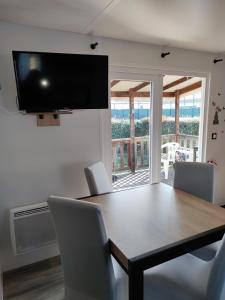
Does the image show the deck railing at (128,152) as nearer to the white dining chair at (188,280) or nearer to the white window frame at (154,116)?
the white window frame at (154,116)

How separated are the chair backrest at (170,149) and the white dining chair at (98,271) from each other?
1790 mm

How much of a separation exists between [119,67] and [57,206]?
1.79 m

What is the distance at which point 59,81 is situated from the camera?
189cm

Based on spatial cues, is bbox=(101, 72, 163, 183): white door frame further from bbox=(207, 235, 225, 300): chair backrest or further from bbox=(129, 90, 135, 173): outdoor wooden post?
bbox=(207, 235, 225, 300): chair backrest

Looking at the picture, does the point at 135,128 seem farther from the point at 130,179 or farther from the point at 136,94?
the point at 130,179

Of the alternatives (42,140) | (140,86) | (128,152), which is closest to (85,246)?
(42,140)

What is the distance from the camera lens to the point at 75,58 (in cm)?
190

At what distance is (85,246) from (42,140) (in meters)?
1.25

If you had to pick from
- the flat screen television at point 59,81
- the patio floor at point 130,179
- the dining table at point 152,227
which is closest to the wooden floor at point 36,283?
the dining table at point 152,227

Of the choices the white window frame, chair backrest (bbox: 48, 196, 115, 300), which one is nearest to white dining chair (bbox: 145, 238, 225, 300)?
chair backrest (bbox: 48, 196, 115, 300)

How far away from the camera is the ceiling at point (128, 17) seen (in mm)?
1544

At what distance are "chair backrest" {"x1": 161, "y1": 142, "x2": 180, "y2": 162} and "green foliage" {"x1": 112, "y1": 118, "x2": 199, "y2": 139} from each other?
0.60ft

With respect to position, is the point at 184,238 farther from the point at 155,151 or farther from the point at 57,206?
the point at 155,151

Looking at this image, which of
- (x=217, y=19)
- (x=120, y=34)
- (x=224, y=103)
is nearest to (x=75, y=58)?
(x=120, y=34)
